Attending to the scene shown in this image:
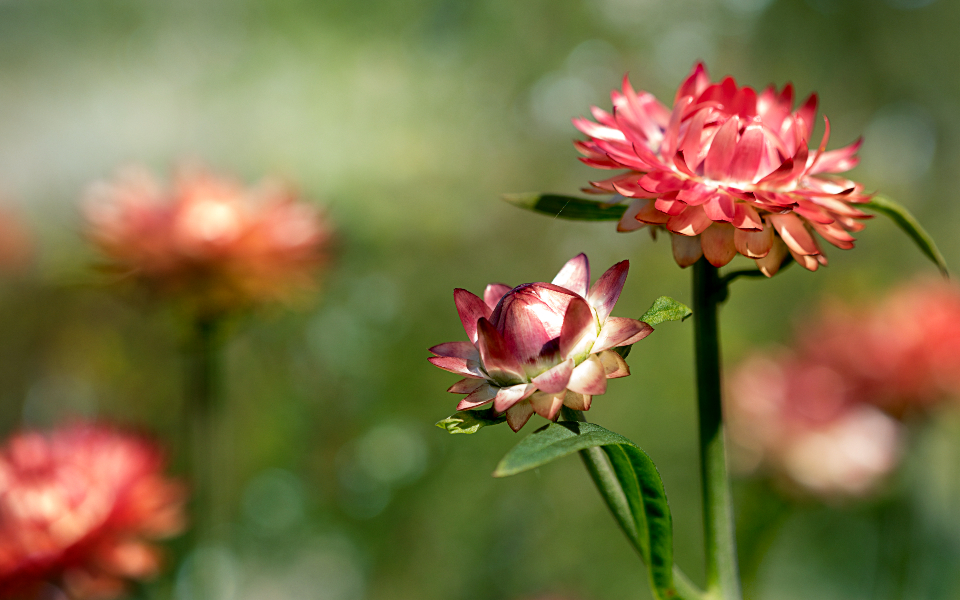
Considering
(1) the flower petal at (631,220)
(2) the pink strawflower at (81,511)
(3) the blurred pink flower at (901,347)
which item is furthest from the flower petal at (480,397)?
(3) the blurred pink flower at (901,347)

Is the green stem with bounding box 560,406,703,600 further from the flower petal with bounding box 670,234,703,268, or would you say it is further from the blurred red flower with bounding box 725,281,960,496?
the blurred red flower with bounding box 725,281,960,496

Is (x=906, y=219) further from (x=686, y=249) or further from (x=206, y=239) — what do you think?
(x=206, y=239)

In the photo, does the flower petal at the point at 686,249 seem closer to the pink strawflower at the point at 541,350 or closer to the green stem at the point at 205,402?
the pink strawflower at the point at 541,350

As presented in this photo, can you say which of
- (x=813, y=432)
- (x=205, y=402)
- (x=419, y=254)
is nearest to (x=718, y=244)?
(x=205, y=402)

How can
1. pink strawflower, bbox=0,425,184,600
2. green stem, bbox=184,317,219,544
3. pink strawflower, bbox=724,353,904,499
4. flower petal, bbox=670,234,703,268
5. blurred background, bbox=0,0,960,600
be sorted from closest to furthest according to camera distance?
flower petal, bbox=670,234,703,268, pink strawflower, bbox=0,425,184,600, green stem, bbox=184,317,219,544, pink strawflower, bbox=724,353,904,499, blurred background, bbox=0,0,960,600

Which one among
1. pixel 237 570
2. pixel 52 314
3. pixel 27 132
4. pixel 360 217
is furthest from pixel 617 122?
pixel 27 132

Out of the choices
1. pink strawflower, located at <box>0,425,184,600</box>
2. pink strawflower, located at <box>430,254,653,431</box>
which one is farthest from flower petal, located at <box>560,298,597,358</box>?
pink strawflower, located at <box>0,425,184,600</box>

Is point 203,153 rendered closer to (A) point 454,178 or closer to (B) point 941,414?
(A) point 454,178
